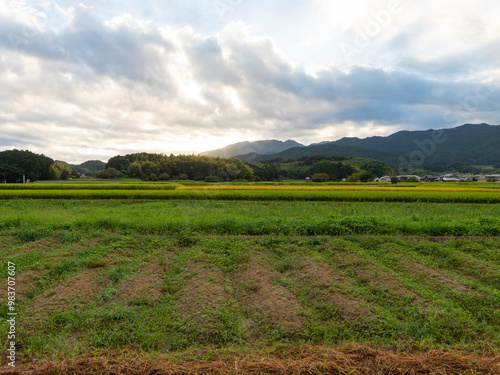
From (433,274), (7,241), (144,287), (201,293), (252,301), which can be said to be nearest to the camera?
(252,301)

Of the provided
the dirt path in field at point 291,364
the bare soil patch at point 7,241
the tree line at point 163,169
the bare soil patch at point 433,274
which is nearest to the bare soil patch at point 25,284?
the dirt path in field at point 291,364

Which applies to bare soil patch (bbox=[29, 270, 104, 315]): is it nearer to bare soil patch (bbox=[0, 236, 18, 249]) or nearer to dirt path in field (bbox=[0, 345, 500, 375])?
dirt path in field (bbox=[0, 345, 500, 375])

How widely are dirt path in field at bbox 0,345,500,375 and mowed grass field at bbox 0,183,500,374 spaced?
0.05 ft

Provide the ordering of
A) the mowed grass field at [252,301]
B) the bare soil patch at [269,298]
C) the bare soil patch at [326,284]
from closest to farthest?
1. the mowed grass field at [252,301]
2. the bare soil patch at [269,298]
3. the bare soil patch at [326,284]

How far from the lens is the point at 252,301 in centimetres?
521

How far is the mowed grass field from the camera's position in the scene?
3.53 m

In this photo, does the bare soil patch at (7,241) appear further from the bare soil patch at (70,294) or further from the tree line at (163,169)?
the tree line at (163,169)

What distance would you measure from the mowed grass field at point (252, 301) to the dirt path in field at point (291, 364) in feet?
0.05

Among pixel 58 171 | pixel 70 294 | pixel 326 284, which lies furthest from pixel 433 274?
pixel 58 171

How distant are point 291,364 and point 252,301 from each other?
1.91 metres

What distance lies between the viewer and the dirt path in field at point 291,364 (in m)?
3.28

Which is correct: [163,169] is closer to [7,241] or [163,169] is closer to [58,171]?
[58,171]

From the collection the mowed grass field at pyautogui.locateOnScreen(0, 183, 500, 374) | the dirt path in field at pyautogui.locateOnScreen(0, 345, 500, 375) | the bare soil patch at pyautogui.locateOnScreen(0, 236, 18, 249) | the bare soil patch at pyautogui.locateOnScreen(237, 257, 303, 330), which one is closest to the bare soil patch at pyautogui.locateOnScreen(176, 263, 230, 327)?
the mowed grass field at pyautogui.locateOnScreen(0, 183, 500, 374)

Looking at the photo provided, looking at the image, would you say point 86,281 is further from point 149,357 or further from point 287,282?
point 287,282
